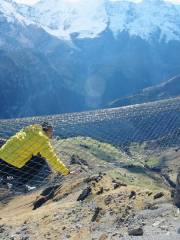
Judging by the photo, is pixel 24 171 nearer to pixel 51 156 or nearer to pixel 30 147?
pixel 30 147

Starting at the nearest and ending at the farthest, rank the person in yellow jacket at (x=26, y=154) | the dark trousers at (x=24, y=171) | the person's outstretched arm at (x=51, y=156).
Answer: the person in yellow jacket at (x=26, y=154) < the person's outstretched arm at (x=51, y=156) < the dark trousers at (x=24, y=171)

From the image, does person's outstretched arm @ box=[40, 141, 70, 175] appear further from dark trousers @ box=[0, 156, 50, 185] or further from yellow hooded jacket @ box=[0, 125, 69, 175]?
dark trousers @ box=[0, 156, 50, 185]

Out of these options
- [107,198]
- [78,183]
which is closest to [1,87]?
[78,183]

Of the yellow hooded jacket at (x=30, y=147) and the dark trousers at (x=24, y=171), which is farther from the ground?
the yellow hooded jacket at (x=30, y=147)

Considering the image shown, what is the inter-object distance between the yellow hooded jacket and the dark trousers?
192 mm

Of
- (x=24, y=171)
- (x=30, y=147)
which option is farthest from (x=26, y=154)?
(x=24, y=171)

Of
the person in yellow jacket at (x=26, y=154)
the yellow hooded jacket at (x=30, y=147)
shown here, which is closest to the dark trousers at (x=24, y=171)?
the person in yellow jacket at (x=26, y=154)

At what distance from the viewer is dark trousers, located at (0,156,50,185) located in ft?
44.3

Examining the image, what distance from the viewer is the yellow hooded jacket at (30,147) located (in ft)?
43.5

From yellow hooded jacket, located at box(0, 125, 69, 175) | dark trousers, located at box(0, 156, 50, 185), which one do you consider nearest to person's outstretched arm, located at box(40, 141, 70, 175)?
yellow hooded jacket, located at box(0, 125, 69, 175)

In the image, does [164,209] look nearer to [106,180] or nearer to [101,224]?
[101,224]

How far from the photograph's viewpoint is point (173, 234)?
15.7m

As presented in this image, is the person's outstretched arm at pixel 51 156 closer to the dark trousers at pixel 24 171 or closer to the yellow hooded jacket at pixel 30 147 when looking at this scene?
the yellow hooded jacket at pixel 30 147

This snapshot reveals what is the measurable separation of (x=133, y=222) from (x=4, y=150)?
686 cm
